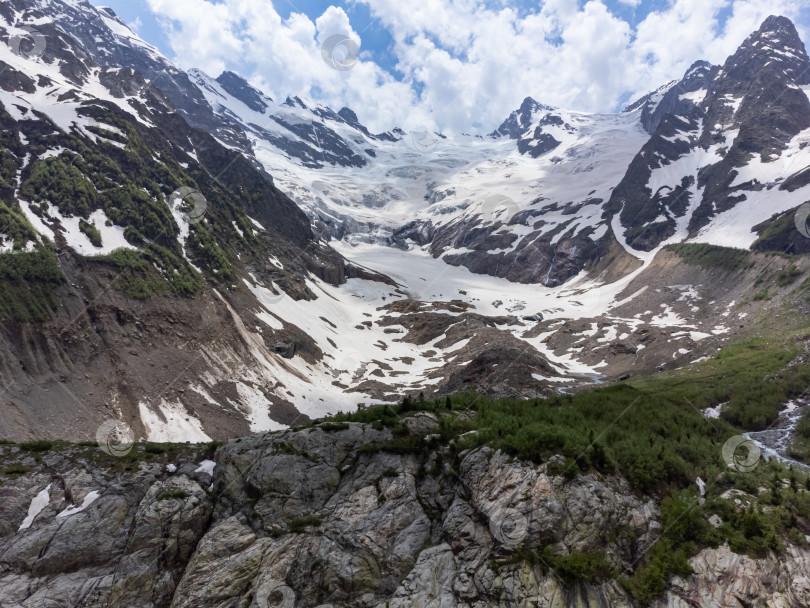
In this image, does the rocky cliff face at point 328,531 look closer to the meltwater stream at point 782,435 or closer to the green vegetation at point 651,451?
the green vegetation at point 651,451

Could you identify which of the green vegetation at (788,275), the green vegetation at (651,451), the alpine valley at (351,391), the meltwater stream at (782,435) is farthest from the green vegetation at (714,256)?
the meltwater stream at (782,435)

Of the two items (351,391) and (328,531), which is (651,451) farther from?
(351,391)

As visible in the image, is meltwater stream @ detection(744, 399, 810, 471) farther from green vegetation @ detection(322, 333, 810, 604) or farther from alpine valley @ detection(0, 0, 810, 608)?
green vegetation @ detection(322, 333, 810, 604)

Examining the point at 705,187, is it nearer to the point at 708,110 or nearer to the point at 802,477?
the point at 708,110

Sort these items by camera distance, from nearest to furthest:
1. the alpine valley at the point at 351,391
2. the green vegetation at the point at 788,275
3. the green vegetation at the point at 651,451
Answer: the green vegetation at the point at 651,451, the alpine valley at the point at 351,391, the green vegetation at the point at 788,275

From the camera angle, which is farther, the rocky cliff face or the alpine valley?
the alpine valley

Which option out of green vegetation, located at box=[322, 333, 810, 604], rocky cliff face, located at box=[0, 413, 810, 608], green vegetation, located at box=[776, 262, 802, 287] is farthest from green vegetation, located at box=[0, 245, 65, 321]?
green vegetation, located at box=[776, 262, 802, 287]

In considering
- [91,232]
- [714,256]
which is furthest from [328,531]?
[714,256]
